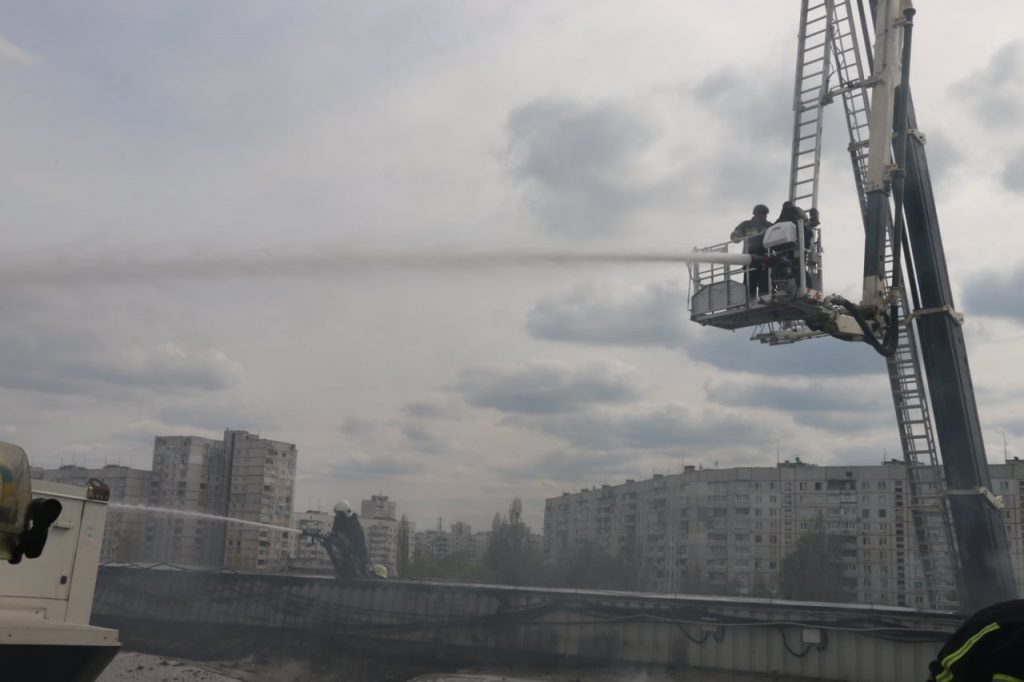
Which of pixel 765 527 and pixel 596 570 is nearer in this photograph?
pixel 596 570

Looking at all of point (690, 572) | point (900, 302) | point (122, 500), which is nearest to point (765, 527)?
point (690, 572)

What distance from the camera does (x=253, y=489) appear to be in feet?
320

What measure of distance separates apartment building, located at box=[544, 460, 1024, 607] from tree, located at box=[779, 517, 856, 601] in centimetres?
74

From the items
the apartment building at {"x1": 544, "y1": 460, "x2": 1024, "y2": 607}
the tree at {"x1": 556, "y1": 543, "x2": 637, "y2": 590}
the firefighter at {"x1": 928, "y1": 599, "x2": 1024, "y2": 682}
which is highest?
the apartment building at {"x1": 544, "y1": 460, "x2": 1024, "y2": 607}

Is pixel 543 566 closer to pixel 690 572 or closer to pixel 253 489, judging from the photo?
pixel 690 572

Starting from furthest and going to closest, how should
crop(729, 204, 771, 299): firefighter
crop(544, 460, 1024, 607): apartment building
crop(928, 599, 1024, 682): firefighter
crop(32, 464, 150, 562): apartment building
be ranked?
crop(32, 464, 150, 562): apartment building, crop(544, 460, 1024, 607): apartment building, crop(729, 204, 771, 299): firefighter, crop(928, 599, 1024, 682): firefighter

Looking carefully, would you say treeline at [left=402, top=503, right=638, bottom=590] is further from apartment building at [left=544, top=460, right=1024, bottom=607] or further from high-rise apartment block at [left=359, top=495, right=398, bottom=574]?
high-rise apartment block at [left=359, top=495, right=398, bottom=574]

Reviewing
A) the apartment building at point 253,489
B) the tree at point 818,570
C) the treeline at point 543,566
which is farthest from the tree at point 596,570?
the apartment building at point 253,489

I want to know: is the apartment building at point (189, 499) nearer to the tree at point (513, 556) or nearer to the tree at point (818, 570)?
the tree at point (513, 556)

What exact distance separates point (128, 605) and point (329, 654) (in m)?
15.2

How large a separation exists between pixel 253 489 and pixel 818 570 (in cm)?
5875

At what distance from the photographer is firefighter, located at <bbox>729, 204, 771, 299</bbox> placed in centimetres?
1972

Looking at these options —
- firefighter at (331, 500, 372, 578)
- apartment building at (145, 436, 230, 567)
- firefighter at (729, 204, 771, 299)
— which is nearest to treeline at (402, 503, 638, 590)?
firefighter at (331, 500, 372, 578)

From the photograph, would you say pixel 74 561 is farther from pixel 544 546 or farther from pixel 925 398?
pixel 544 546
